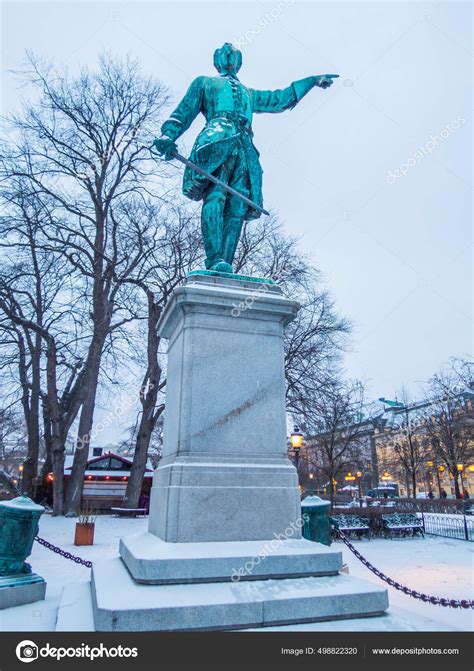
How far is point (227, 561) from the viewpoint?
11.8ft

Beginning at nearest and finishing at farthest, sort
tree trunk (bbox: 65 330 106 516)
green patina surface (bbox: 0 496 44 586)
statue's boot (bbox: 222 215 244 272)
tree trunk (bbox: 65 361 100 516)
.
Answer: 1. green patina surface (bbox: 0 496 44 586)
2. statue's boot (bbox: 222 215 244 272)
3. tree trunk (bbox: 65 330 106 516)
4. tree trunk (bbox: 65 361 100 516)

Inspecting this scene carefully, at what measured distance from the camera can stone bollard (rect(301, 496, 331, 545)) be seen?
235 inches

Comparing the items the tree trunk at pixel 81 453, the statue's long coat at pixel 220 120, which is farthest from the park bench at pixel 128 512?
the statue's long coat at pixel 220 120

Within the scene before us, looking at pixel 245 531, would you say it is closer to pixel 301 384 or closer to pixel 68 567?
pixel 68 567

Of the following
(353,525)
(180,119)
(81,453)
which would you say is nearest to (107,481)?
(81,453)

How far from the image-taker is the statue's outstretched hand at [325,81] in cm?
599

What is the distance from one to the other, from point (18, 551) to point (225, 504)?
2795 millimetres

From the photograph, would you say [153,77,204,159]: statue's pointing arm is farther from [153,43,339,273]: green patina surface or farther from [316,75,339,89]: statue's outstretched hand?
[316,75,339,89]: statue's outstretched hand

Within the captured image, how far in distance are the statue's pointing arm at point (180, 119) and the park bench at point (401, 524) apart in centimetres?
1732

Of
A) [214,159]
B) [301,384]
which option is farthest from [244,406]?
[301,384]

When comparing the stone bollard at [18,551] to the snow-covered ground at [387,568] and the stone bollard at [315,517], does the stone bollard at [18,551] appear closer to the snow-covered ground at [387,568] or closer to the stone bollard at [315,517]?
the snow-covered ground at [387,568]
